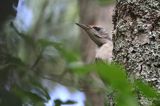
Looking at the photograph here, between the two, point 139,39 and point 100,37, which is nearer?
point 139,39

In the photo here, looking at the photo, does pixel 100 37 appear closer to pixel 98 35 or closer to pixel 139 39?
pixel 98 35

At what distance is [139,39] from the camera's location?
6.17ft

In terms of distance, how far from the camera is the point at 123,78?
110 centimetres

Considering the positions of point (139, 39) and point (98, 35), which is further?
point (98, 35)

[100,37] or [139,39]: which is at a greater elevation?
[100,37]

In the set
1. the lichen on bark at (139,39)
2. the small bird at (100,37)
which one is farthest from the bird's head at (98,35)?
the lichen on bark at (139,39)

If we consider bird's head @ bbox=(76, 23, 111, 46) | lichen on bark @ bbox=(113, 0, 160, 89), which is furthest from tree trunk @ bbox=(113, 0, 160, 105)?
bird's head @ bbox=(76, 23, 111, 46)

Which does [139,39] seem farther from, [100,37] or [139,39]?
[100,37]

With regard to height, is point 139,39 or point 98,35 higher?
point 98,35

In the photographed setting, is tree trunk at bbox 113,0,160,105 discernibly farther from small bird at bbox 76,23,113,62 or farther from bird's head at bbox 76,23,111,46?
bird's head at bbox 76,23,111,46

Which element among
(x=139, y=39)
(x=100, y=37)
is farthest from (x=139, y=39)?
(x=100, y=37)

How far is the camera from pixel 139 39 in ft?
6.17

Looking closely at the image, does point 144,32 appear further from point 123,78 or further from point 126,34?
point 123,78

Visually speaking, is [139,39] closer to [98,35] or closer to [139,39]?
[139,39]
